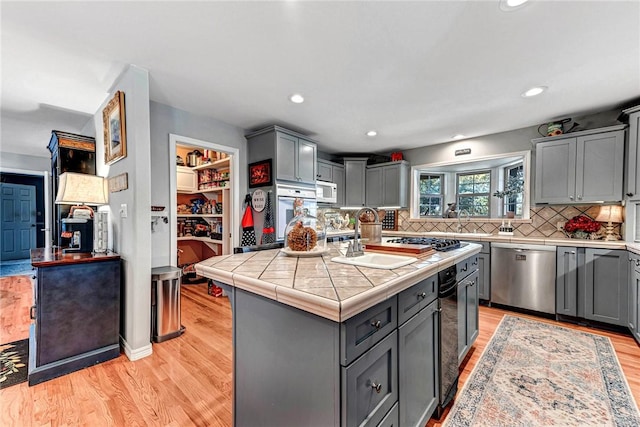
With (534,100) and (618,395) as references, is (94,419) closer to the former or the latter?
(618,395)

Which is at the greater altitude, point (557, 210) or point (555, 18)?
point (555, 18)

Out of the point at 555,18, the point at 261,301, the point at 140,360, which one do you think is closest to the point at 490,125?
the point at 555,18

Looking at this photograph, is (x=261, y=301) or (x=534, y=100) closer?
(x=261, y=301)

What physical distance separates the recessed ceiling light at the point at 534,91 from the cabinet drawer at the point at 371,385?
9.51ft

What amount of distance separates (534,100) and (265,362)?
11.9 feet

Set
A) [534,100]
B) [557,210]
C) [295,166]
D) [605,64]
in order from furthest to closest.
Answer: [295,166], [557,210], [534,100], [605,64]

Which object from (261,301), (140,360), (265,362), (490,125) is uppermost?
(490,125)

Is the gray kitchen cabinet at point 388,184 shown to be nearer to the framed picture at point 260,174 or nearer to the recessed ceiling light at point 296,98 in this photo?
the framed picture at point 260,174

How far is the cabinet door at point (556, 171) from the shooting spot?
3.22 m

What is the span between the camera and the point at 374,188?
16.8 ft

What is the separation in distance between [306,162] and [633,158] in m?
3.72

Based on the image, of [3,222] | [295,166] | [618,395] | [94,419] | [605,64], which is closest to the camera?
[94,419]

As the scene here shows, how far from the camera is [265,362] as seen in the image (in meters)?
1.15

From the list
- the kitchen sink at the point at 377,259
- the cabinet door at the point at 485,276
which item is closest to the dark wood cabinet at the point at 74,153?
the kitchen sink at the point at 377,259
